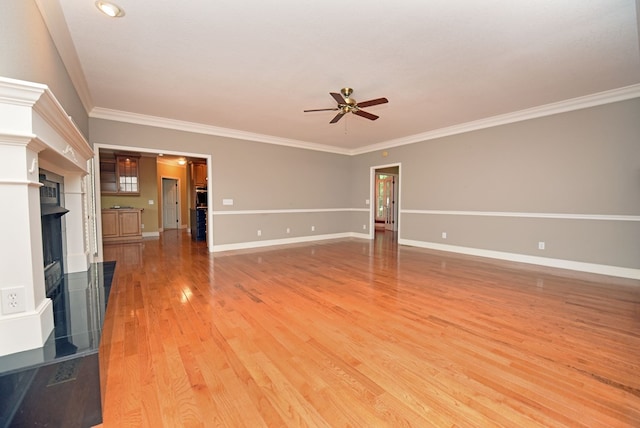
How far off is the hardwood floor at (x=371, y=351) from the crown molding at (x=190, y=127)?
9.32 feet

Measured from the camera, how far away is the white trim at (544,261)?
3.95 meters

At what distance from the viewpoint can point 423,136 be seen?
20.4 feet

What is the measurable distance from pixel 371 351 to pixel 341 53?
2.80 meters

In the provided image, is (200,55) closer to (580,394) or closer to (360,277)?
(360,277)

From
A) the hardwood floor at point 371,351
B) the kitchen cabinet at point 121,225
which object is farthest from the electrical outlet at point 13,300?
the kitchen cabinet at point 121,225

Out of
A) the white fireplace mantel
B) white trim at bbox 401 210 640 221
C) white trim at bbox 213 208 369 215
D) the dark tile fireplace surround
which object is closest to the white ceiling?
the white fireplace mantel

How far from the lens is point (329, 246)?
261 inches

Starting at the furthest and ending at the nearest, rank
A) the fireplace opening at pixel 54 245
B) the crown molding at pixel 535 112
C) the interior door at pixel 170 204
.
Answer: the interior door at pixel 170 204
the crown molding at pixel 535 112
the fireplace opening at pixel 54 245

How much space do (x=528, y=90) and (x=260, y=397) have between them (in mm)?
4770

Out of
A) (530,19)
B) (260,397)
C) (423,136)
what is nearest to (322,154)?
(423,136)

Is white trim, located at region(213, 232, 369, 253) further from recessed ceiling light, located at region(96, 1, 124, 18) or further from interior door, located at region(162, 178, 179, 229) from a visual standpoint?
interior door, located at region(162, 178, 179, 229)

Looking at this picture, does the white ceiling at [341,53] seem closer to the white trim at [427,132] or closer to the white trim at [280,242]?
the white trim at [427,132]

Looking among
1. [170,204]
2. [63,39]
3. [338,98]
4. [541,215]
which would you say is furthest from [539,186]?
[170,204]

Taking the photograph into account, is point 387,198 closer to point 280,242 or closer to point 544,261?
A: point 280,242
